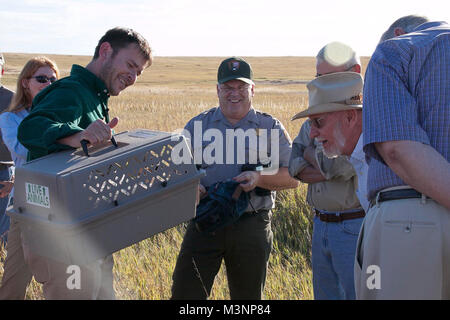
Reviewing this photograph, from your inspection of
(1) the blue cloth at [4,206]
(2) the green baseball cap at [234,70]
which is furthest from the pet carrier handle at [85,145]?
(1) the blue cloth at [4,206]

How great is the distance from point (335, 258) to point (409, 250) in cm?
140

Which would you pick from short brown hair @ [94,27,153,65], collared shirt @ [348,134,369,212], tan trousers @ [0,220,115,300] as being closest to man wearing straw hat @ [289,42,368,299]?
collared shirt @ [348,134,369,212]

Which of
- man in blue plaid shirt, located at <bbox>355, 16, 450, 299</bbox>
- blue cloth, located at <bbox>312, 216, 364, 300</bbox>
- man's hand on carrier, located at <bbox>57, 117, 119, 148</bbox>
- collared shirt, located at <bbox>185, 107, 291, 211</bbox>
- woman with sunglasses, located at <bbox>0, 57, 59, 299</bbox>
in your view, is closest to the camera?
man in blue plaid shirt, located at <bbox>355, 16, 450, 299</bbox>

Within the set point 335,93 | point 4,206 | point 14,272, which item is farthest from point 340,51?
point 4,206

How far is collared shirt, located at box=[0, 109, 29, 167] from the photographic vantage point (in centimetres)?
354

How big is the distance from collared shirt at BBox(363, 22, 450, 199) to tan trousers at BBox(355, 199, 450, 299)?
0.42 ft

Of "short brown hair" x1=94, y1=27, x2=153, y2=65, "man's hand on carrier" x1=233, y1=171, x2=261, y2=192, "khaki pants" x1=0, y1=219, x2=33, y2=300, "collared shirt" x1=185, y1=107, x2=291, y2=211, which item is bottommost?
"khaki pants" x1=0, y1=219, x2=33, y2=300

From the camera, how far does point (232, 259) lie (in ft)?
11.5

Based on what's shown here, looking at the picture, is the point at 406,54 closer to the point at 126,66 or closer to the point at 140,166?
the point at 140,166

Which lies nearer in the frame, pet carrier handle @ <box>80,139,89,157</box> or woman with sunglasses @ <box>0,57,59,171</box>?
pet carrier handle @ <box>80,139,89,157</box>

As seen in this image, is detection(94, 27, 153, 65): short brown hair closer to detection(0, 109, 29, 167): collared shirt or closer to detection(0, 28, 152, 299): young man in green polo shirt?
detection(0, 28, 152, 299): young man in green polo shirt

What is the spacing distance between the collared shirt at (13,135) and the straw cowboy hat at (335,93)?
1.97m

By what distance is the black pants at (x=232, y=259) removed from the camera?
3.46 metres

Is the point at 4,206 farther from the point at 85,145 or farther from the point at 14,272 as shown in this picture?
the point at 85,145
